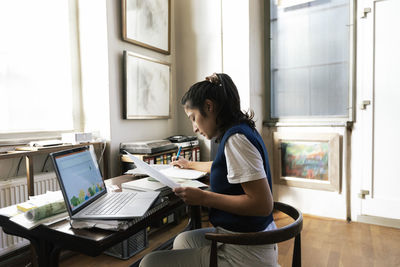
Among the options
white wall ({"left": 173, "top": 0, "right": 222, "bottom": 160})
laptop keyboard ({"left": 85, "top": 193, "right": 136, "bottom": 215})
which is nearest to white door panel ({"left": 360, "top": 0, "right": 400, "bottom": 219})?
white wall ({"left": 173, "top": 0, "right": 222, "bottom": 160})

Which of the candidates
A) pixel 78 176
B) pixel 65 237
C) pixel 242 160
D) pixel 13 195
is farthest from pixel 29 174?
pixel 242 160

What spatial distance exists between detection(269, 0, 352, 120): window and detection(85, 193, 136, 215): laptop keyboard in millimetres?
2479

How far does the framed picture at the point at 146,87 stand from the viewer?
8.72 ft

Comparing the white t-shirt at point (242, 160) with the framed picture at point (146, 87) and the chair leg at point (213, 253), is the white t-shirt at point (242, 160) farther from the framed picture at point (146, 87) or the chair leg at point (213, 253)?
the framed picture at point (146, 87)

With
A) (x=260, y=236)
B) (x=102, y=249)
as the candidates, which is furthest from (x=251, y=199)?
(x=102, y=249)

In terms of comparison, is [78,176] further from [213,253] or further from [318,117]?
[318,117]

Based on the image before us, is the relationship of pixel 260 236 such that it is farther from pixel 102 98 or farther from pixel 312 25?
pixel 312 25

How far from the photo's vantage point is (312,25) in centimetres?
298

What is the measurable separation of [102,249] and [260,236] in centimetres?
48

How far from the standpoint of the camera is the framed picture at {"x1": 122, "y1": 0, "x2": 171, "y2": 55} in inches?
104

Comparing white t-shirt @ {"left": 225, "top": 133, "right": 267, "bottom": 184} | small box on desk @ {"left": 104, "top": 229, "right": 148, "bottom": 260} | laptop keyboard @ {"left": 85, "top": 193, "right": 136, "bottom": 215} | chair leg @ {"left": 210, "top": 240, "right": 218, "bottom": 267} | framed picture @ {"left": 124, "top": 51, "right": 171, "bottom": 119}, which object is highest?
framed picture @ {"left": 124, "top": 51, "right": 171, "bottom": 119}

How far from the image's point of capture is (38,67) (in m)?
2.30

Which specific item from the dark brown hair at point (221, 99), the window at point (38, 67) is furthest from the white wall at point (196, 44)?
the dark brown hair at point (221, 99)

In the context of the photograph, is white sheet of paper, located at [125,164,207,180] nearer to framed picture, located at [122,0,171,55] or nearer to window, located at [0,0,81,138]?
window, located at [0,0,81,138]
